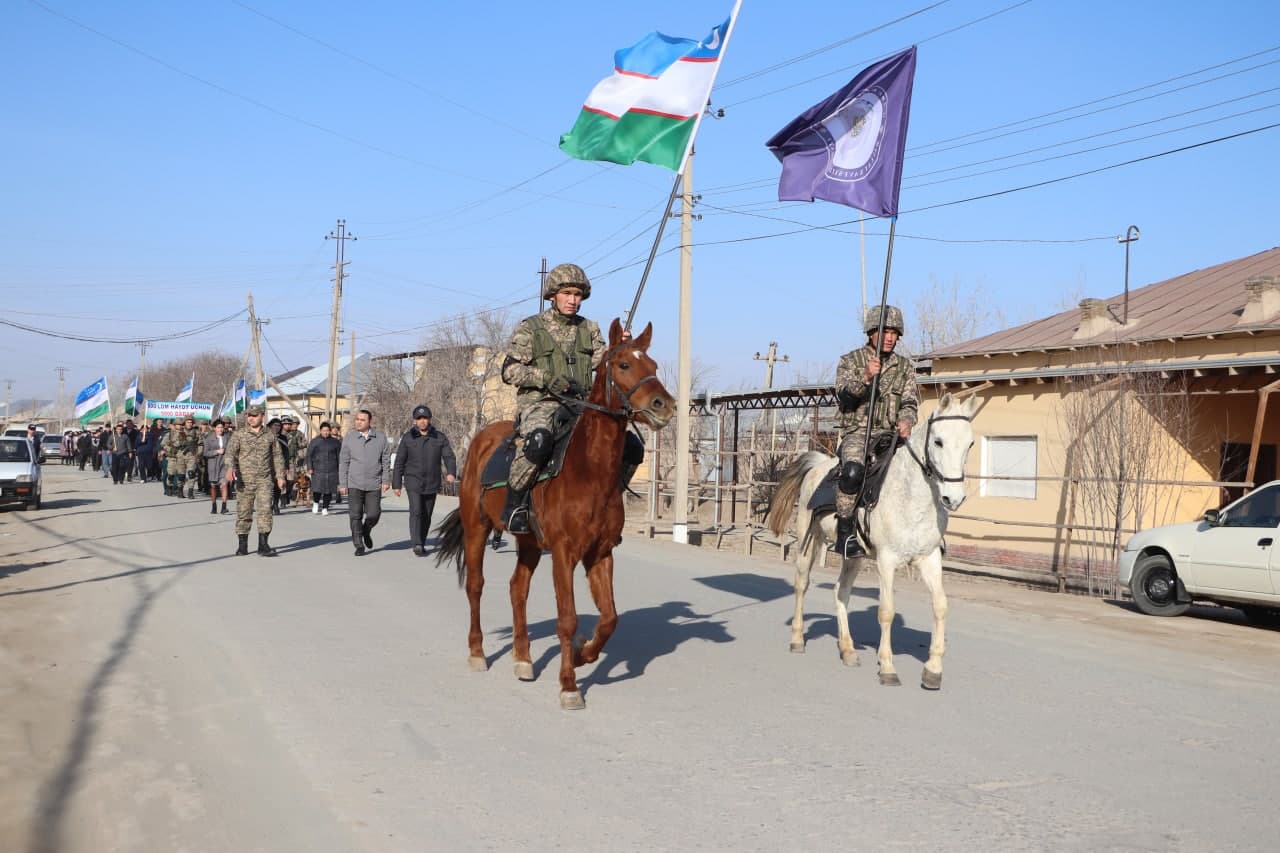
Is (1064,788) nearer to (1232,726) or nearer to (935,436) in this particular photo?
(1232,726)

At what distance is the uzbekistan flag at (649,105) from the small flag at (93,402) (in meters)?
45.1

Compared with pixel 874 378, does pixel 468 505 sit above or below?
below

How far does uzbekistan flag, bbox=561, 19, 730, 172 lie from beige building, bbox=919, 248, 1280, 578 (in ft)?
21.7

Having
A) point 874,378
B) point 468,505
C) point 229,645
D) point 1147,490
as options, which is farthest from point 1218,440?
point 229,645

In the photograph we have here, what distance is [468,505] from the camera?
976cm

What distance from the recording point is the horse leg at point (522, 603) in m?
8.62

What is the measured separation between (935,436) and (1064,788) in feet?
10.8

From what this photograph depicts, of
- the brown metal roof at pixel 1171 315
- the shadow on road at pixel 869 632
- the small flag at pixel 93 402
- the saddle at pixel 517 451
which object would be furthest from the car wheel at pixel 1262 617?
the small flag at pixel 93 402

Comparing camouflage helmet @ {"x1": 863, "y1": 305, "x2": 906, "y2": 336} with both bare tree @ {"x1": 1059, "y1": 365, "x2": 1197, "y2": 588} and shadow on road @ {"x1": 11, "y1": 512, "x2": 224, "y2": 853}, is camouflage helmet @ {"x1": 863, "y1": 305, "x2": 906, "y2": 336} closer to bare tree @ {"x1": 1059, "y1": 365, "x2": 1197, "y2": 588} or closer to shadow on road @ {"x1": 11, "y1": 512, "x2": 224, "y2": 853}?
shadow on road @ {"x1": 11, "y1": 512, "x2": 224, "y2": 853}

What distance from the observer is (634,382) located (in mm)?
7543

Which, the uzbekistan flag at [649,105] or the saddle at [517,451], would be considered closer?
the saddle at [517,451]

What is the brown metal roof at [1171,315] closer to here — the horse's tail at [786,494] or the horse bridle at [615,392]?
the horse's tail at [786,494]

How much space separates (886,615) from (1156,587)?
7.67 meters

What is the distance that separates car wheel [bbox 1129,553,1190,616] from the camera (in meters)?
14.6
